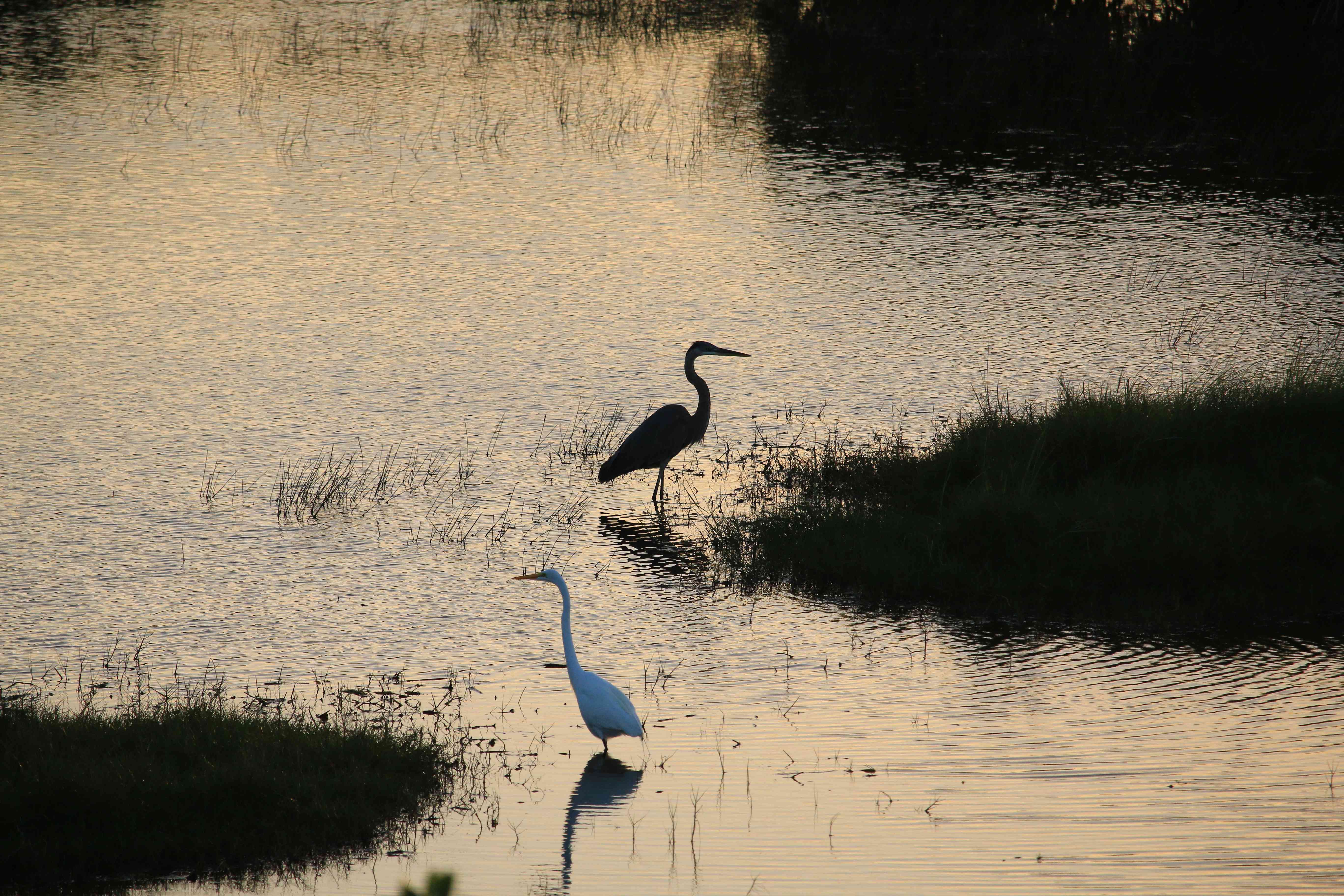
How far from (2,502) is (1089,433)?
9.88 meters

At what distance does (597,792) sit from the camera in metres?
8.36

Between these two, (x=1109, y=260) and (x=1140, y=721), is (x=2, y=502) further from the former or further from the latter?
(x=1109, y=260)

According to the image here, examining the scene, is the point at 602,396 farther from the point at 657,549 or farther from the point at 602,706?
the point at 602,706

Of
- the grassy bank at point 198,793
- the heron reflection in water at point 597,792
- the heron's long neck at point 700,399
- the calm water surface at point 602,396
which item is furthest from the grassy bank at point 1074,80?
the grassy bank at point 198,793

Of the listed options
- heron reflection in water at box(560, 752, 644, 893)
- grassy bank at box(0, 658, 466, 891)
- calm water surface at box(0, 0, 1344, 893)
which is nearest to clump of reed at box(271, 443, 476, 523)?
calm water surface at box(0, 0, 1344, 893)

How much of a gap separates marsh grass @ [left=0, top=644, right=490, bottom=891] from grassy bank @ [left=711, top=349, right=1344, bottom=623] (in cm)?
414

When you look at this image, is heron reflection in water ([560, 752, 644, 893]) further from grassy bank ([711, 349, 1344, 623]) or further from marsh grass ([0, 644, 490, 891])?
grassy bank ([711, 349, 1344, 623])

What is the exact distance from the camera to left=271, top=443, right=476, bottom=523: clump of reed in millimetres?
13375

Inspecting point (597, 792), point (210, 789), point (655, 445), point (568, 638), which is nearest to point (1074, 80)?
point (655, 445)

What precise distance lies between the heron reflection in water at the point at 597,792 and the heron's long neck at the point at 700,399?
19.6 ft

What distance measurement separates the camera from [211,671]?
32.9ft

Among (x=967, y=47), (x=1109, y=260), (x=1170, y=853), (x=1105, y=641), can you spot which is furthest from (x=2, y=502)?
(x=967, y=47)

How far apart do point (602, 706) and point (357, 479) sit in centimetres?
630

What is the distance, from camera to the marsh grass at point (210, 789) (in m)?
7.41
